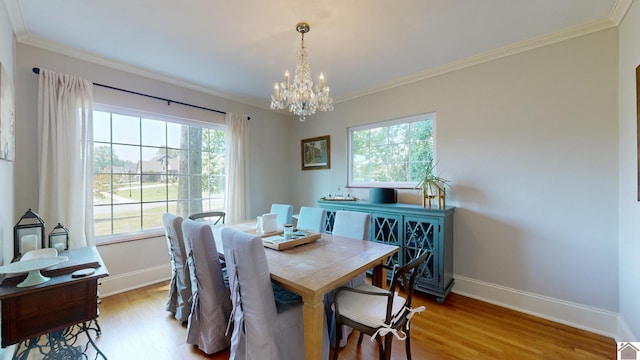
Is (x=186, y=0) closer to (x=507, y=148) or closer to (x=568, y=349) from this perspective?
(x=507, y=148)

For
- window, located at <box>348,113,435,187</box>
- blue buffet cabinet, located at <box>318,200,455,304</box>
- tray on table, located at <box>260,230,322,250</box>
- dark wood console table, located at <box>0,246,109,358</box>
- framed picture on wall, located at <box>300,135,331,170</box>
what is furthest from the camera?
framed picture on wall, located at <box>300,135,331,170</box>

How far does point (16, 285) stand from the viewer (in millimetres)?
1312

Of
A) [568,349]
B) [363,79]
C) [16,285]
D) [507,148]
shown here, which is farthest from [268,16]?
[568,349]

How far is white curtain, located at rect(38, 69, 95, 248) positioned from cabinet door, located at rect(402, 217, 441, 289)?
128 inches

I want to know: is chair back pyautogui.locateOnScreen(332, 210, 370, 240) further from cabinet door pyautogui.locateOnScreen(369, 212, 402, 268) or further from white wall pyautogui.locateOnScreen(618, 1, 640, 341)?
white wall pyautogui.locateOnScreen(618, 1, 640, 341)

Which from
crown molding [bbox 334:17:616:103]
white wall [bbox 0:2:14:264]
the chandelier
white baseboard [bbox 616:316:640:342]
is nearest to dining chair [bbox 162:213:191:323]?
white wall [bbox 0:2:14:264]

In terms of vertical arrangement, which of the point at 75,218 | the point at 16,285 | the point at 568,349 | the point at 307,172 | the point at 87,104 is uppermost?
the point at 87,104

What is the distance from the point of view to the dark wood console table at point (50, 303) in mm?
1276

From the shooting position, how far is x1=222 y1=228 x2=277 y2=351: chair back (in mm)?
1320

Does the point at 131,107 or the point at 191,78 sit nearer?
the point at 131,107

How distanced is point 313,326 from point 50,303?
1.47 metres

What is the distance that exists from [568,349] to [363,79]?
3068 mm

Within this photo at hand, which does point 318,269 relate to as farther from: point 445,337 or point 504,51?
point 504,51

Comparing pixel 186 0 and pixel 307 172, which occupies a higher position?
pixel 186 0
